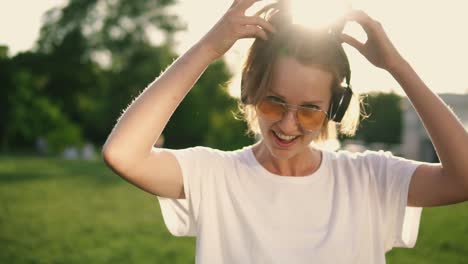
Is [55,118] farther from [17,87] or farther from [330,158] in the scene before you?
[330,158]

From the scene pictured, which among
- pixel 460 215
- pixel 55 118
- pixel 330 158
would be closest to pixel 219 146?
pixel 55 118

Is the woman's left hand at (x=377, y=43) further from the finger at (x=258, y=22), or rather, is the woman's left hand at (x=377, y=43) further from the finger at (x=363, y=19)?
the finger at (x=258, y=22)

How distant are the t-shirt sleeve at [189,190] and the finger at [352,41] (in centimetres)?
74

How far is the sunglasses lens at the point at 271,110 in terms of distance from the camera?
2.25 meters

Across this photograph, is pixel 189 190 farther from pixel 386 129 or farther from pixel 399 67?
pixel 386 129

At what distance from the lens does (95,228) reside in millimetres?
9148

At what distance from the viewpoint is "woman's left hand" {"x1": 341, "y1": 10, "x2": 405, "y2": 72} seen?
6.89ft

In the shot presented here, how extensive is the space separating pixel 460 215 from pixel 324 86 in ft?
32.4

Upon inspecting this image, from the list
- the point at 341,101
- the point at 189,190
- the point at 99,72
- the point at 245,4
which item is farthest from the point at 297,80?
the point at 99,72

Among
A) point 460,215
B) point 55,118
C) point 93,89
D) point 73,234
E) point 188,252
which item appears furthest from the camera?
point 93,89

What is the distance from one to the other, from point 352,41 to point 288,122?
16.9 inches

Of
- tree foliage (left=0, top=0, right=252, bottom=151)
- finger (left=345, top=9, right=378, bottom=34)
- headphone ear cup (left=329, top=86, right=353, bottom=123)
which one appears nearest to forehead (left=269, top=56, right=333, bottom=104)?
headphone ear cup (left=329, top=86, right=353, bottom=123)

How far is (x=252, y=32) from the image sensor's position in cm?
212

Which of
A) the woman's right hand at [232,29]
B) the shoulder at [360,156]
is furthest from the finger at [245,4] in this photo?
the shoulder at [360,156]
